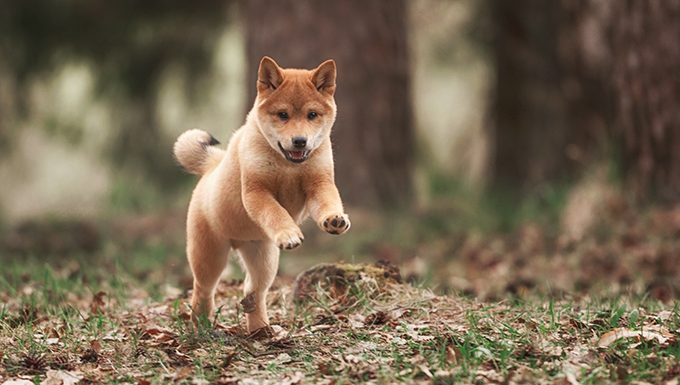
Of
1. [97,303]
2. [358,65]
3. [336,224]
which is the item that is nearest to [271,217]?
[336,224]

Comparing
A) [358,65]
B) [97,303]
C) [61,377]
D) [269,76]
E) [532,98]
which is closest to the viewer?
[61,377]

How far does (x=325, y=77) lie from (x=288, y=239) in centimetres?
91

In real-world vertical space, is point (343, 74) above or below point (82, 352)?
above

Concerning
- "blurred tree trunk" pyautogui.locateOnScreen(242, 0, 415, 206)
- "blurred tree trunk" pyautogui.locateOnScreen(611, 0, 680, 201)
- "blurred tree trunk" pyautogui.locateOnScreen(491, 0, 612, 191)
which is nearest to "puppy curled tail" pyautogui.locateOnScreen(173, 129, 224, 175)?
"blurred tree trunk" pyautogui.locateOnScreen(242, 0, 415, 206)

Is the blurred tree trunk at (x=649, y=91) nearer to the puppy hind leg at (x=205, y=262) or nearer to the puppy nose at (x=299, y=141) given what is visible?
the puppy hind leg at (x=205, y=262)

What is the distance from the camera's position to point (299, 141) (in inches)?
179

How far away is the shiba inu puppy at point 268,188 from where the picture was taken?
4.59 meters

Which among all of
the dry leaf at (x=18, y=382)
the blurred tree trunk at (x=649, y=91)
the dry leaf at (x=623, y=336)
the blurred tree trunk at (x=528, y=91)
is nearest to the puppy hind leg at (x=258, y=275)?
the dry leaf at (x=18, y=382)

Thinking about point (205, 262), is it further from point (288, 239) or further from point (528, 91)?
point (528, 91)

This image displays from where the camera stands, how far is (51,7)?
1297 cm

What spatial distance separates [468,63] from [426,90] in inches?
146

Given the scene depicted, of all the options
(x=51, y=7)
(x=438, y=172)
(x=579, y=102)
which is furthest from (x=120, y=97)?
(x=579, y=102)

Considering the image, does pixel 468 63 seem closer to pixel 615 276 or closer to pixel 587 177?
pixel 587 177

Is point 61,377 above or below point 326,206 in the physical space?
below
